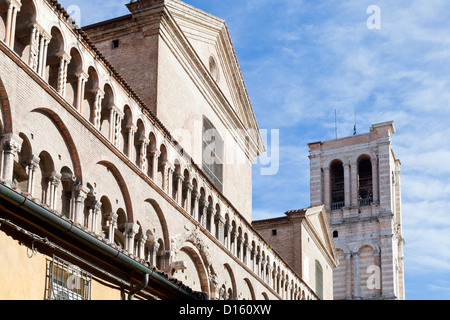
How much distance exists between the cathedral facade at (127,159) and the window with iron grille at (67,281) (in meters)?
0.03

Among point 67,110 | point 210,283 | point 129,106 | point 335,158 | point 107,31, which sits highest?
point 335,158

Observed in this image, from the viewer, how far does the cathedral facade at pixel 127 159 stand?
38.4ft

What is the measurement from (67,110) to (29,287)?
18.9 ft

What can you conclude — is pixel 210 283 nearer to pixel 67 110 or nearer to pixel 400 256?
pixel 67 110

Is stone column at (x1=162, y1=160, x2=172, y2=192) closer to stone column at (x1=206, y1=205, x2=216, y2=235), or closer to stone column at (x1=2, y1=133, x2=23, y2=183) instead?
stone column at (x1=206, y1=205, x2=216, y2=235)

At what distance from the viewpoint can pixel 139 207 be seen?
1894cm

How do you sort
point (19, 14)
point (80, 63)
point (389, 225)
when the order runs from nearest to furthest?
point (19, 14), point (80, 63), point (389, 225)

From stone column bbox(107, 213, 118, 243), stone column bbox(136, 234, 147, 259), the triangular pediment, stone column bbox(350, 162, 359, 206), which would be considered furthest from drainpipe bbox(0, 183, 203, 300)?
stone column bbox(350, 162, 359, 206)

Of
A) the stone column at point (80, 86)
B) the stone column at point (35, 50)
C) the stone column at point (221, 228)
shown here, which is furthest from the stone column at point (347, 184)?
the stone column at point (35, 50)

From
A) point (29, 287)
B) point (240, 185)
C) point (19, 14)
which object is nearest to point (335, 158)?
point (240, 185)

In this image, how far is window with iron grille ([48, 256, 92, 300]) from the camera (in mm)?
11320

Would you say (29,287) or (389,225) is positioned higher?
(389,225)

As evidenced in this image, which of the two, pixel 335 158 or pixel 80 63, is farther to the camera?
pixel 335 158

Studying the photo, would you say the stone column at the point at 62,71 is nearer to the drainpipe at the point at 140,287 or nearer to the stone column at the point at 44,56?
the stone column at the point at 44,56
